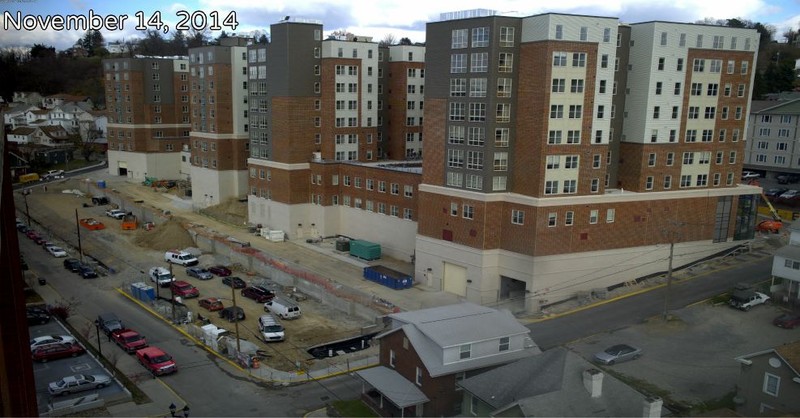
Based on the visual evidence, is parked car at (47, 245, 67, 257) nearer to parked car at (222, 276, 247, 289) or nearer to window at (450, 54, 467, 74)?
parked car at (222, 276, 247, 289)

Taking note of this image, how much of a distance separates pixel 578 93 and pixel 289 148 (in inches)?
1226

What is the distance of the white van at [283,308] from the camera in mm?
45344

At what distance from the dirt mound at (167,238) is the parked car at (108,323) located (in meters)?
22.2

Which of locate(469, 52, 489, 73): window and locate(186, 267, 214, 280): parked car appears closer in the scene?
locate(469, 52, 489, 73): window

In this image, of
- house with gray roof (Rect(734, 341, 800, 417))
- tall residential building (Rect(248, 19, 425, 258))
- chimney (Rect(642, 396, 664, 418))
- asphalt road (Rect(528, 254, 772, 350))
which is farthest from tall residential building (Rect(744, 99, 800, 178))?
chimney (Rect(642, 396, 664, 418))

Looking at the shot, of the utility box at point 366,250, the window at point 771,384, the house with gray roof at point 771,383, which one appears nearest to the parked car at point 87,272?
the utility box at point 366,250

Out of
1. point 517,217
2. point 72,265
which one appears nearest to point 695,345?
point 517,217

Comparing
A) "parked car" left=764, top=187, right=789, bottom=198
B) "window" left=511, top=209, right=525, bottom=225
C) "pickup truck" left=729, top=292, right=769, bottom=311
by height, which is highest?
"window" left=511, top=209, right=525, bottom=225

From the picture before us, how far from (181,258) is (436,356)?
3667 centimetres

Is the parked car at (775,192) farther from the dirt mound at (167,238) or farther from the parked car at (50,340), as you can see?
the parked car at (50,340)

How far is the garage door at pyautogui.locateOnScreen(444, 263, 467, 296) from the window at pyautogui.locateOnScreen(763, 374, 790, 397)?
23293 mm

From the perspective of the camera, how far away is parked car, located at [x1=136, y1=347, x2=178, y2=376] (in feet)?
116

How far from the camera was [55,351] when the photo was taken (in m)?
37.4

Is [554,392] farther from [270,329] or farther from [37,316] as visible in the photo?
[37,316]
